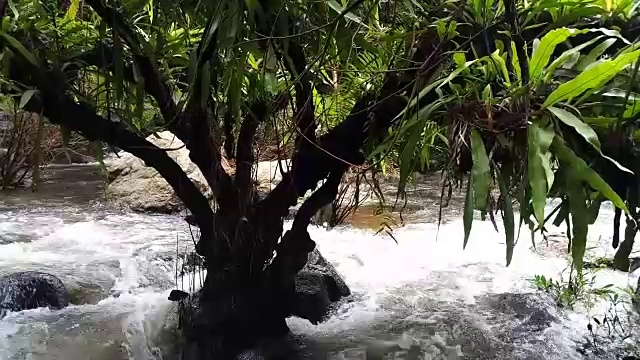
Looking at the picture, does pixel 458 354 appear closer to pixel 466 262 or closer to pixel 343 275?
pixel 343 275

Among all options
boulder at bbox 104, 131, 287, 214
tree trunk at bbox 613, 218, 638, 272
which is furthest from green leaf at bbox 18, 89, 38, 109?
boulder at bbox 104, 131, 287, 214

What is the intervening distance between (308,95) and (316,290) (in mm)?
1199

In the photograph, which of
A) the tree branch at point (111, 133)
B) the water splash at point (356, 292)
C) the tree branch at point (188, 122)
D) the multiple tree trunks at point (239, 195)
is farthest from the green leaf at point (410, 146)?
the water splash at point (356, 292)

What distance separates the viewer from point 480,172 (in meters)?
1.49

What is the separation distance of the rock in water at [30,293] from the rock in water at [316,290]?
1332 millimetres

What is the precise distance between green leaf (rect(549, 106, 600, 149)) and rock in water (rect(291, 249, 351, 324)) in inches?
63.4

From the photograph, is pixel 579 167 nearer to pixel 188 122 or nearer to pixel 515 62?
pixel 515 62

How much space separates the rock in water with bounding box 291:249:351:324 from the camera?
293 cm

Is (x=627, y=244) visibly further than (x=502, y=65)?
Yes

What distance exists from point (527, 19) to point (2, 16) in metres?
1.54

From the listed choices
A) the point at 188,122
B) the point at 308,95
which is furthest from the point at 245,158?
the point at 308,95

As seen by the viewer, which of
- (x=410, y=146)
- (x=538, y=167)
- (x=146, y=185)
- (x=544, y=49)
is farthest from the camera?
(x=146, y=185)

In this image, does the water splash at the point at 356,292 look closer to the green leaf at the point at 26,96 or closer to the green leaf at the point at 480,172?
the green leaf at the point at 26,96

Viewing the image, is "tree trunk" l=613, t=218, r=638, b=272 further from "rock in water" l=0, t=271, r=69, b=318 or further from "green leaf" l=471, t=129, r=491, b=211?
"rock in water" l=0, t=271, r=69, b=318
